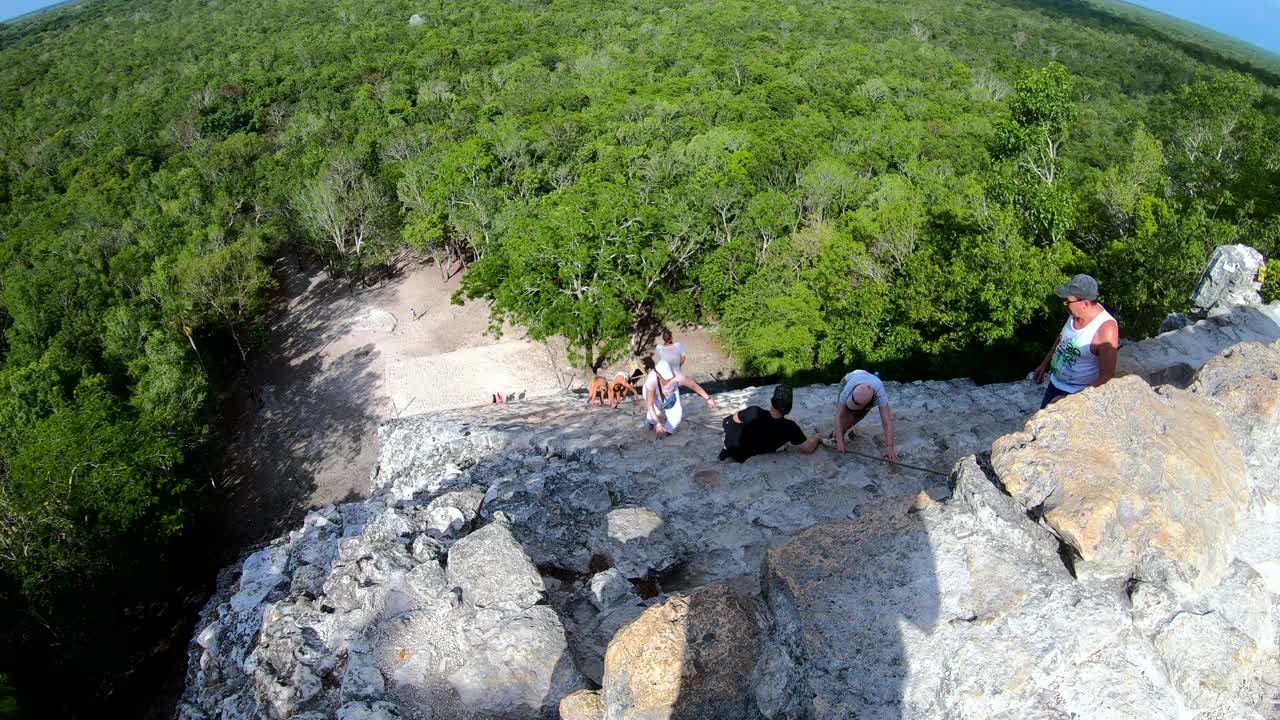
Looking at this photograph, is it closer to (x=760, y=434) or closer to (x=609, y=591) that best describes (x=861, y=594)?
(x=609, y=591)

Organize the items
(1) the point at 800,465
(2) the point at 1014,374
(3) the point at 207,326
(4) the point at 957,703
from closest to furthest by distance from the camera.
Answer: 1. (4) the point at 957,703
2. (1) the point at 800,465
3. (2) the point at 1014,374
4. (3) the point at 207,326

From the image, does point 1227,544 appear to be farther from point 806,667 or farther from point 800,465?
point 800,465

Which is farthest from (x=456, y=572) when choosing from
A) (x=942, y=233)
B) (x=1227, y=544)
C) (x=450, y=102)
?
(x=450, y=102)

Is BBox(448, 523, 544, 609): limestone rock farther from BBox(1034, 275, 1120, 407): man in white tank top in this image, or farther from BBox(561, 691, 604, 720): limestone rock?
BBox(1034, 275, 1120, 407): man in white tank top

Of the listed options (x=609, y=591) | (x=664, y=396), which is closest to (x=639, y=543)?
(x=609, y=591)

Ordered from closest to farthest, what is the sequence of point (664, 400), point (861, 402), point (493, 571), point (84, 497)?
point (493, 571)
point (861, 402)
point (664, 400)
point (84, 497)

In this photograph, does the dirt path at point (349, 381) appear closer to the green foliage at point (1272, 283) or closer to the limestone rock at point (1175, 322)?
the limestone rock at point (1175, 322)
